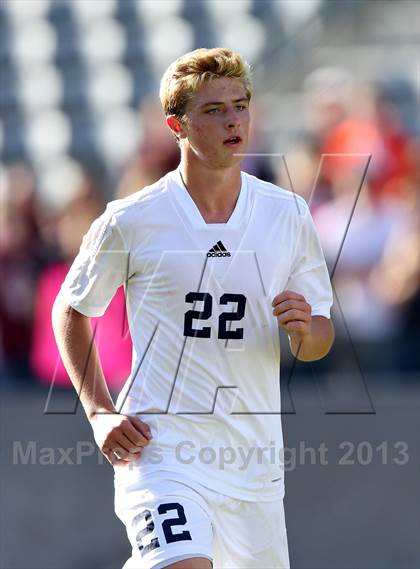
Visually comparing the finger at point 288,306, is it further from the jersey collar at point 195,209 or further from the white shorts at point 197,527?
the white shorts at point 197,527

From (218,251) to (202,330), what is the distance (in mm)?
281

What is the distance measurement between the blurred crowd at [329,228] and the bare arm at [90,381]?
6.40ft

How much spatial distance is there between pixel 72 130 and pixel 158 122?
3416 millimetres

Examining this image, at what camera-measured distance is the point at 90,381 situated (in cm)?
448

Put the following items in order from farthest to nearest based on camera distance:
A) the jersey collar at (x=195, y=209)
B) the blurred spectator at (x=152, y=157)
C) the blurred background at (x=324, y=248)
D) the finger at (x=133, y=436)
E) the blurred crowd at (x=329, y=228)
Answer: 1. the blurred spectator at (x=152, y=157)
2. the blurred crowd at (x=329, y=228)
3. the blurred background at (x=324, y=248)
4. the jersey collar at (x=195, y=209)
5. the finger at (x=133, y=436)

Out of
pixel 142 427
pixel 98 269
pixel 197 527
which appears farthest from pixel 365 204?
pixel 197 527

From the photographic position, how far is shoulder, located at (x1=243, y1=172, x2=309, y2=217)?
4566 mm

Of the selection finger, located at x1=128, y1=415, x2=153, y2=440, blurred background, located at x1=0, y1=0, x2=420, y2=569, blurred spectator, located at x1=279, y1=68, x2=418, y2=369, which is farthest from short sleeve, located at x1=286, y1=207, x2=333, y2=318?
blurred spectator, located at x1=279, y1=68, x2=418, y2=369

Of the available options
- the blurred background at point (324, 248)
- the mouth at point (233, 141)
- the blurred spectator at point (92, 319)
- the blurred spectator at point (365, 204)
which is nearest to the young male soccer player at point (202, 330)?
the mouth at point (233, 141)

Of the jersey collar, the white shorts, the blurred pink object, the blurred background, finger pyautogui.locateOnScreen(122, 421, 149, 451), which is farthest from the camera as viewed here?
the blurred pink object

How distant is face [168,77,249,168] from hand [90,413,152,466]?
3.11ft

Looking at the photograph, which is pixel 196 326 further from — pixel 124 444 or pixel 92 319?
pixel 92 319

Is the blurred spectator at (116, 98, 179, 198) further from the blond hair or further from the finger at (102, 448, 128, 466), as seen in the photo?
the finger at (102, 448, 128, 466)

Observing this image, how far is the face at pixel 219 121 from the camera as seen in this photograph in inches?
172
